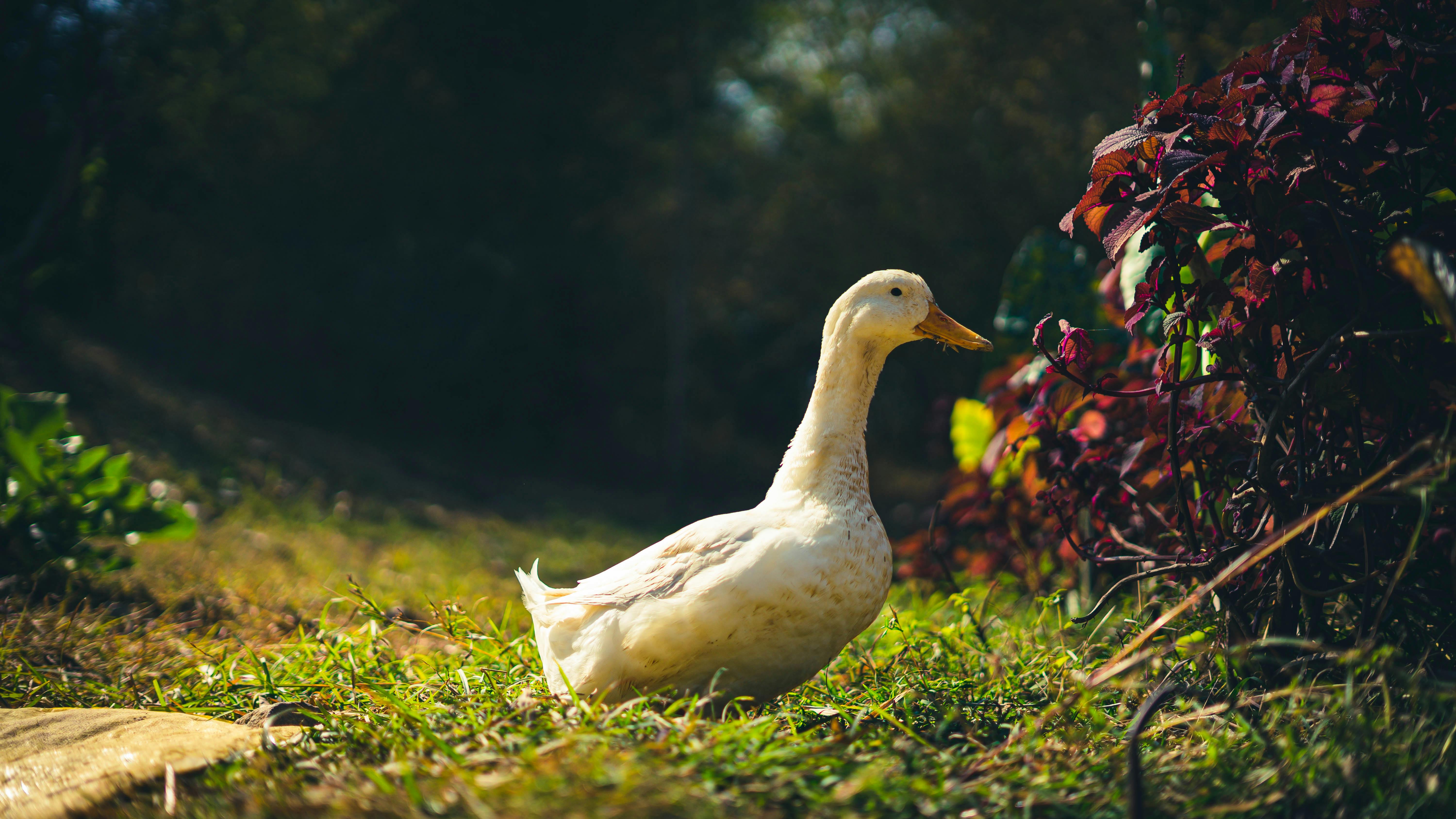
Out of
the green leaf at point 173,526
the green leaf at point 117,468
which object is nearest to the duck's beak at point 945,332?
the green leaf at point 173,526

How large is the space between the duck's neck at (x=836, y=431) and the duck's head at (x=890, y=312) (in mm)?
30

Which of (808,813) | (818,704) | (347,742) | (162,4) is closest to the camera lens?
(808,813)

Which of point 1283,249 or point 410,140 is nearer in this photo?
point 1283,249

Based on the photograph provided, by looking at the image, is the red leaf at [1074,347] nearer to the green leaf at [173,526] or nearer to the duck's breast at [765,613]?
the duck's breast at [765,613]

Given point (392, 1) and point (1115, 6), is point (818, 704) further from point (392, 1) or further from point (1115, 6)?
point (392, 1)

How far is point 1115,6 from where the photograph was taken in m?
8.51

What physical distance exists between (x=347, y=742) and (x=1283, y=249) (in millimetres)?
2330

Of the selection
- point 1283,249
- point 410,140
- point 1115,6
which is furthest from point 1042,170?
point 1283,249

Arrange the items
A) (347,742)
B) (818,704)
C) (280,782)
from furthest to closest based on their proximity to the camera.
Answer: (818,704)
(347,742)
(280,782)

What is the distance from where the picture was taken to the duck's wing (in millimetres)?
2158

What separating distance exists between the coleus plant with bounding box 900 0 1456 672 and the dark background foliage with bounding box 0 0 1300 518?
637 cm

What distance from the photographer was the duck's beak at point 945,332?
245 cm

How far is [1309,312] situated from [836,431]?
1.10 m

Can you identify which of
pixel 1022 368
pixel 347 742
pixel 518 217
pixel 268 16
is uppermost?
pixel 268 16
